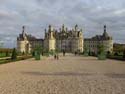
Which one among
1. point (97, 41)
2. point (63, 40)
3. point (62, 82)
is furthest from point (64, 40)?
point (62, 82)

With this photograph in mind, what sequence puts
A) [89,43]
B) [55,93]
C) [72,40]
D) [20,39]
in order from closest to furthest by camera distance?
[55,93] < [20,39] < [72,40] < [89,43]

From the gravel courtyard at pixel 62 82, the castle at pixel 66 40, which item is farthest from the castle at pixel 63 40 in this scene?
the gravel courtyard at pixel 62 82

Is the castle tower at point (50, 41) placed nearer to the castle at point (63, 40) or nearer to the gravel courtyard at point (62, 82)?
the castle at point (63, 40)

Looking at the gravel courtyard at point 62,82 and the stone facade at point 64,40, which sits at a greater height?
the stone facade at point 64,40

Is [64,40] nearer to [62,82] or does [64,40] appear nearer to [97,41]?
[97,41]

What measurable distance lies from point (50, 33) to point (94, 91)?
146m

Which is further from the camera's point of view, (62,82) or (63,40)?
(63,40)

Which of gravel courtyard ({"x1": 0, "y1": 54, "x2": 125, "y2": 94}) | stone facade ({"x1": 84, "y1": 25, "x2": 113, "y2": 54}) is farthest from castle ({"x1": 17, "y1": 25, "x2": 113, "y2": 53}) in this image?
gravel courtyard ({"x1": 0, "y1": 54, "x2": 125, "y2": 94})

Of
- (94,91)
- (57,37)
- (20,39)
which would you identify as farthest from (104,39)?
(94,91)

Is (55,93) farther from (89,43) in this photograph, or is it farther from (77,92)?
(89,43)

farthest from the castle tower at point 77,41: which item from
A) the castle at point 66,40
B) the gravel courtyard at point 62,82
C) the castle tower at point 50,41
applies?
the gravel courtyard at point 62,82

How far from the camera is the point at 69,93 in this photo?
32.0ft

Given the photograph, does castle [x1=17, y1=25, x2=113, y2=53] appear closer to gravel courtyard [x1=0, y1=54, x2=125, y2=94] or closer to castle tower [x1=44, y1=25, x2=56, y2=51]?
castle tower [x1=44, y1=25, x2=56, y2=51]

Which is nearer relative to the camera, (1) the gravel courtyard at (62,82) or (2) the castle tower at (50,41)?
(1) the gravel courtyard at (62,82)
